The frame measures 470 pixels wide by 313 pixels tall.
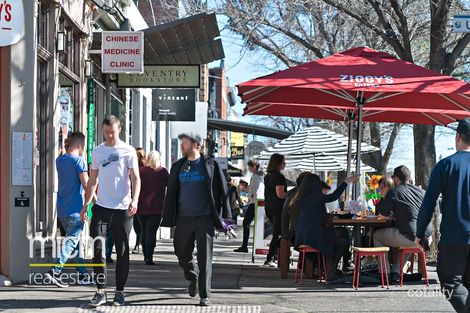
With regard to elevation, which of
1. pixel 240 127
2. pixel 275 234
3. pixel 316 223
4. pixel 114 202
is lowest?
pixel 275 234

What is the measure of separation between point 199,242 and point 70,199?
82.6 inches

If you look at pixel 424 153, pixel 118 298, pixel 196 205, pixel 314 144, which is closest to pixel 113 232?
pixel 118 298

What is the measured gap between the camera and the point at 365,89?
1182cm

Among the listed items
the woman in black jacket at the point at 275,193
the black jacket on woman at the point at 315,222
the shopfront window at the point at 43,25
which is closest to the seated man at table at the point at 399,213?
the black jacket on woman at the point at 315,222

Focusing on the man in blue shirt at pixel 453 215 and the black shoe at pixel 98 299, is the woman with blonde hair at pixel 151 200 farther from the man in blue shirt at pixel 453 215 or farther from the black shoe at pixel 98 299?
the man in blue shirt at pixel 453 215

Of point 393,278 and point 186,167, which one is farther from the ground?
point 186,167

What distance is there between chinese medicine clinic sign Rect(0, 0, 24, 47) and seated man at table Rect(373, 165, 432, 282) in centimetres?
512

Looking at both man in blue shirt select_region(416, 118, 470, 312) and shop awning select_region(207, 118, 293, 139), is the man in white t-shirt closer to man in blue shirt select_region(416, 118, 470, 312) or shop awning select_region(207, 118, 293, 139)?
man in blue shirt select_region(416, 118, 470, 312)

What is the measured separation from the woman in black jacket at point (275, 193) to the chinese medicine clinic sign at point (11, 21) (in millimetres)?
5076

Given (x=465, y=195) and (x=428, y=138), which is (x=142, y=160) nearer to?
(x=428, y=138)

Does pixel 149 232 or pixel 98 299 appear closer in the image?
pixel 98 299

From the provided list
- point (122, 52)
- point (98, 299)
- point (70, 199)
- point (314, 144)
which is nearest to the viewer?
point (98, 299)

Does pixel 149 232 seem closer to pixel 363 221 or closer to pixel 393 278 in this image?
pixel 363 221

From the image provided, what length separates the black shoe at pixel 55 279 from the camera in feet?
36.6
